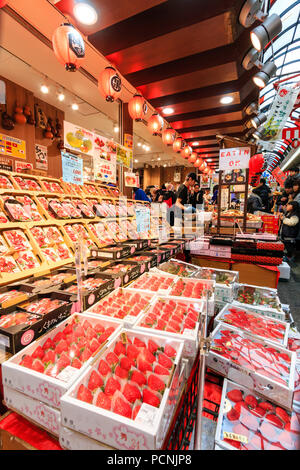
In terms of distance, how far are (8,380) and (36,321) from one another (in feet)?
1.07

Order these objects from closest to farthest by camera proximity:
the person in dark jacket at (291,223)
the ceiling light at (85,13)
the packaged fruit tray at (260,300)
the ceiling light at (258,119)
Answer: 1. the packaged fruit tray at (260,300)
2. the ceiling light at (85,13)
3. the ceiling light at (258,119)
4. the person in dark jacket at (291,223)

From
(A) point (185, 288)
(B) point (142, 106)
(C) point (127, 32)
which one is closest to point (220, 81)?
(B) point (142, 106)

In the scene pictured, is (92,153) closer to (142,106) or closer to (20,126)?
→ (142,106)

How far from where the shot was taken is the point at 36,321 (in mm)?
1354

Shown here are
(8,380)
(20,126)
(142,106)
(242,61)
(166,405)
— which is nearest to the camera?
(166,405)

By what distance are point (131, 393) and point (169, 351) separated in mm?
331

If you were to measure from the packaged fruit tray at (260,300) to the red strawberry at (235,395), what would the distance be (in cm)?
118

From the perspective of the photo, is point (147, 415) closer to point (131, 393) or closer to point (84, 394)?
point (131, 393)

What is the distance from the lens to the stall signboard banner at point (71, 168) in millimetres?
3080

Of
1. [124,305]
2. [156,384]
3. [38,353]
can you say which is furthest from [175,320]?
[38,353]

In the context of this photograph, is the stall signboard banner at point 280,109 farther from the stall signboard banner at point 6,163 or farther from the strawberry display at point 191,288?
the stall signboard banner at point 6,163

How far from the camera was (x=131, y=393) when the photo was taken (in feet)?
3.49

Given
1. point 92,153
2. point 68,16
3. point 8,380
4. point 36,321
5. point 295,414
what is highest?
point 68,16

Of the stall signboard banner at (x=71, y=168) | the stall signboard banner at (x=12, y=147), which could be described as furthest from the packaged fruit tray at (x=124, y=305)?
the stall signboard banner at (x=12, y=147)
